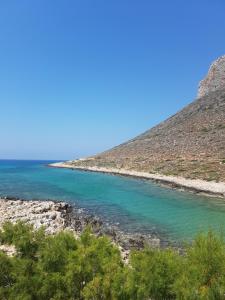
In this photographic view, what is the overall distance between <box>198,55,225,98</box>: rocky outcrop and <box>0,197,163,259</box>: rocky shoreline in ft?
441

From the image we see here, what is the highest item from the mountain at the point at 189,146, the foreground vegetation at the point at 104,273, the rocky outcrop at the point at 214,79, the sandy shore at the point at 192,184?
the rocky outcrop at the point at 214,79

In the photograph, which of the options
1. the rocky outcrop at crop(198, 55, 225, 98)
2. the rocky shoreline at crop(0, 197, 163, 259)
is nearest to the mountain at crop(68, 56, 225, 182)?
Answer: the rocky outcrop at crop(198, 55, 225, 98)

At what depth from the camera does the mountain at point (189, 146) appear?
84.6 metres

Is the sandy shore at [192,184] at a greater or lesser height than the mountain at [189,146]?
lesser

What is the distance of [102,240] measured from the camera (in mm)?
15336

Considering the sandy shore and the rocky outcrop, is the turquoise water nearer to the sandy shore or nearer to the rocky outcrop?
the sandy shore

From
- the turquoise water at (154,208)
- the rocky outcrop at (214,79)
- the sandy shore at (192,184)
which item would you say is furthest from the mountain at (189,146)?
the turquoise water at (154,208)

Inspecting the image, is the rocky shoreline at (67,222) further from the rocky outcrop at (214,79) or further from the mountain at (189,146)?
the rocky outcrop at (214,79)

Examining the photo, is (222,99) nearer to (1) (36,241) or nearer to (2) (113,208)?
(2) (113,208)

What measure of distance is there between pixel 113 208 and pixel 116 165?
74635mm

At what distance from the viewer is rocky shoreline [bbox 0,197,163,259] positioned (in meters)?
28.0

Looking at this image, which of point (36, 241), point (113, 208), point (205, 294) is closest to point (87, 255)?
point (36, 241)

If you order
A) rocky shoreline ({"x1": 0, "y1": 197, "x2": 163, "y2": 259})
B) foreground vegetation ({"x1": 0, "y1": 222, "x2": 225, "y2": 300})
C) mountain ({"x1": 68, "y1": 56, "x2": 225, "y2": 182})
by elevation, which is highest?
mountain ({"x1": 68, "y1": 56, "x2": 225, "y2": 182})

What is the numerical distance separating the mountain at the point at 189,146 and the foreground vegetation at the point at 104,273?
2157 inches
